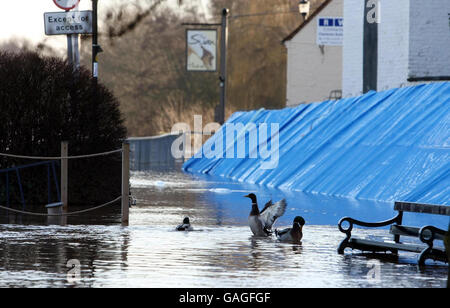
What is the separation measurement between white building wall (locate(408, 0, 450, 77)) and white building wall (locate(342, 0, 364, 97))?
16.4ft

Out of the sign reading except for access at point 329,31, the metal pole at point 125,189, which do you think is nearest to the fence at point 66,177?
the metal pole at point 125,189

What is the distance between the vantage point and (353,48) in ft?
142

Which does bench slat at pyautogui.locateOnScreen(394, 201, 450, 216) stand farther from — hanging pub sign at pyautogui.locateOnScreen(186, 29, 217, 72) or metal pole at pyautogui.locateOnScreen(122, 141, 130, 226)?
hanging pub sign at pyautogui.locateOnScreen(186, 29, 217, 72)

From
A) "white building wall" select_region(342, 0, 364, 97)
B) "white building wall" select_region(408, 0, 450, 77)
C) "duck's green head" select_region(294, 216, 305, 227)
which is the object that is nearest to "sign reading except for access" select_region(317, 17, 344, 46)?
"white building wall" select_region(342, 0, 364, 97)

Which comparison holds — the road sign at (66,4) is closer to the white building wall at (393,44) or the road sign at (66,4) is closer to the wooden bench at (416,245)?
the wooden bench at (416,245)

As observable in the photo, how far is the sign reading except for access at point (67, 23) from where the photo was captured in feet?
77.6

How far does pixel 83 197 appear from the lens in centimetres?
2142

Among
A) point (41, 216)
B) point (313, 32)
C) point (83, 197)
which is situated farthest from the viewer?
point (313, 32)

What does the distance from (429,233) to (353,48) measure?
31397 millimetres

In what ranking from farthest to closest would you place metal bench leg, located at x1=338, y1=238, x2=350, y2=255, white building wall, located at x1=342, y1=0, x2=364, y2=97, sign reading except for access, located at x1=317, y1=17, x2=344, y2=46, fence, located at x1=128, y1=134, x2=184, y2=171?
sign reading except for access, located at x1=317, y1=17, x2=344, y2=46
fence, located at x1=128, y1=134, x2=184, y2=171
white building wall, located at x1=342, y1=0, x2=364, y2=97
metal bench leg, located at x1=338, y1=238, x2=350, y2=255

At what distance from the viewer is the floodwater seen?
10.7 m

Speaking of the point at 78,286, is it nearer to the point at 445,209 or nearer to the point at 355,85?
the point at 445,209

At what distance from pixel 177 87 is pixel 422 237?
76132 mm
